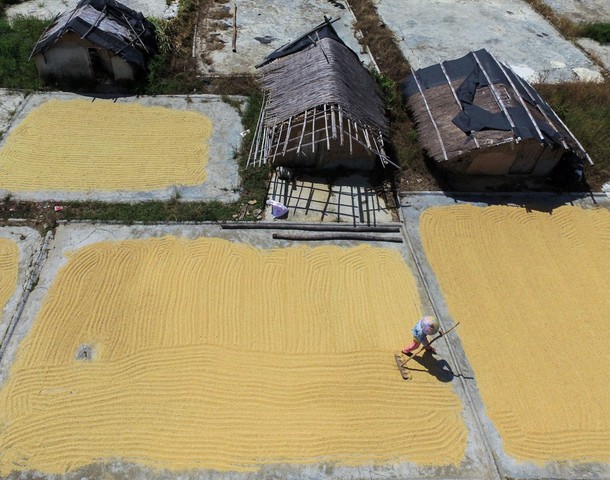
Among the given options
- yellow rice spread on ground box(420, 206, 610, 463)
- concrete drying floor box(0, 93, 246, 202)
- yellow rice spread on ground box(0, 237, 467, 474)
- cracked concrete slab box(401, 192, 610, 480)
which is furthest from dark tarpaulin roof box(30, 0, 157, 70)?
yellow rice spread on ground box(420, 206, 610, 463)

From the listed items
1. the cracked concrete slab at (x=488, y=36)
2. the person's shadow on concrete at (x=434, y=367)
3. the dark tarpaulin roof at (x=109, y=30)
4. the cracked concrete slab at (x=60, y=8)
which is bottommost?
the person's shadow on concrete at (x=434, y=367)

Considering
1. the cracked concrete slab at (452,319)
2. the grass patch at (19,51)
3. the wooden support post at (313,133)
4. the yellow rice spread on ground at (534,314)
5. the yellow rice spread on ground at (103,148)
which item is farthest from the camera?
the grass patch at (19,51)

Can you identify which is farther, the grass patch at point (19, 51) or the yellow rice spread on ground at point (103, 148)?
the grass patch at point (19, 51)

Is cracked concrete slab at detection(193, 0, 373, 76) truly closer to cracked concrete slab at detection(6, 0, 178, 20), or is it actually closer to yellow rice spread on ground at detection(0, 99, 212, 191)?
cracked concrete slab at detection(6, 0, 178, 20)

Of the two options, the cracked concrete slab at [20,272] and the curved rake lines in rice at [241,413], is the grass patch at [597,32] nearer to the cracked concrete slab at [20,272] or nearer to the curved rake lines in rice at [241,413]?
the curved rake lines in rice at [241,413]

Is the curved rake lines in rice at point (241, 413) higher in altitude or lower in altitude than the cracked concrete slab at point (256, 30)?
lower

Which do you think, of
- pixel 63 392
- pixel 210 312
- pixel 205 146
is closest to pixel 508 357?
pixel 210 312

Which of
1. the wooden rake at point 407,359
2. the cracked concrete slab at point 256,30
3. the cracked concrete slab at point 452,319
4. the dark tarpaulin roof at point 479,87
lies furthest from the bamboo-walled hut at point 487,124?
the wooden rake at point 407,359
